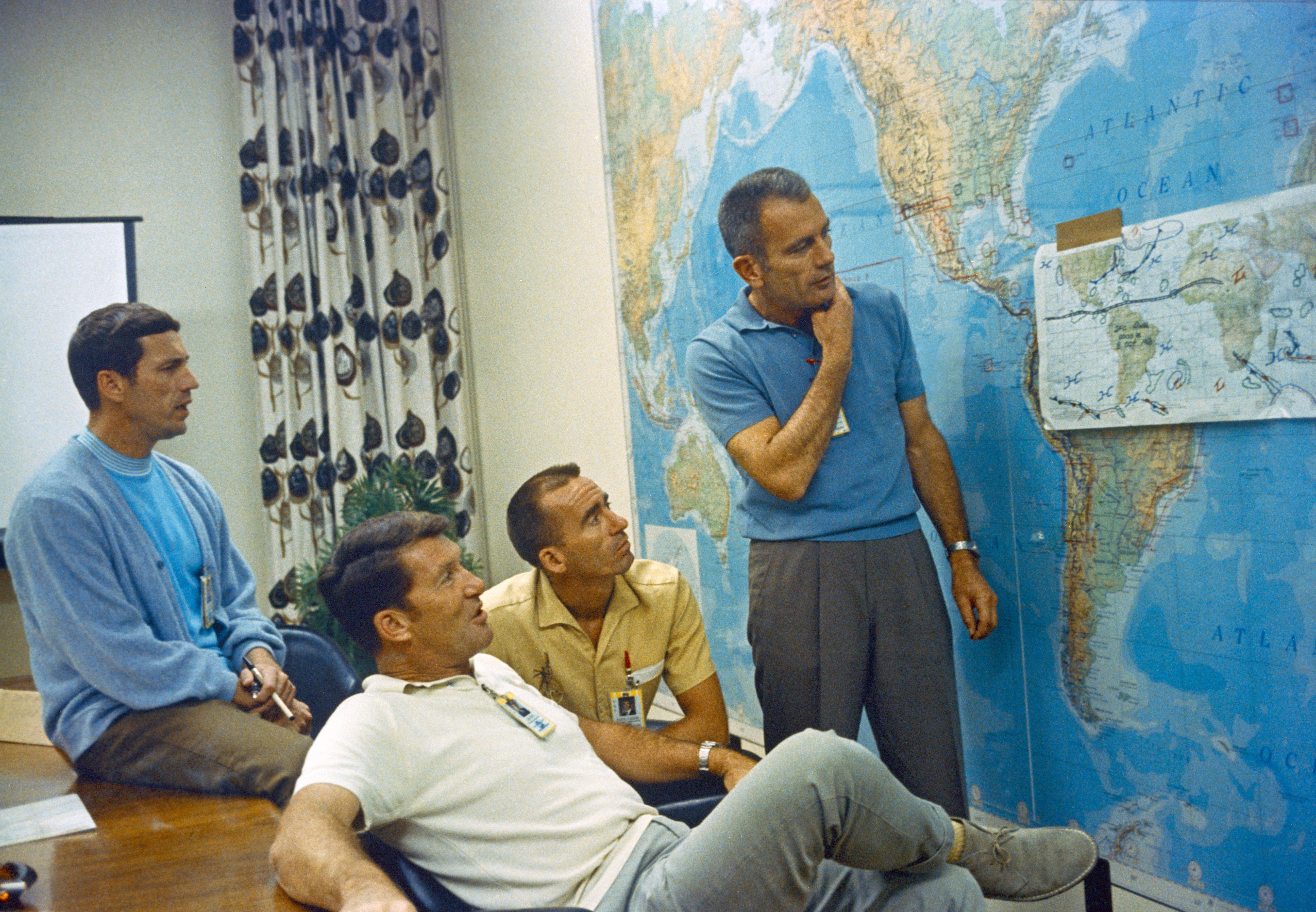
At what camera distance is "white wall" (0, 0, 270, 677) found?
3.99 m

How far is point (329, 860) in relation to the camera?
124 centimetres

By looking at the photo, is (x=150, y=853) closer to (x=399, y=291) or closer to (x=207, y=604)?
(x=207, y=604)

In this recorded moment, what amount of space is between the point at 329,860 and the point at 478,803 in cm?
31

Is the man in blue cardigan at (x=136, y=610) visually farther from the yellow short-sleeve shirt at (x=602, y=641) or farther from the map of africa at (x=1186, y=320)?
the map of africa at (x=1186, y=320)

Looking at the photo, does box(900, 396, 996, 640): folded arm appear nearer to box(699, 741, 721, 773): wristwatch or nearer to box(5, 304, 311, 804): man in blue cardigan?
box(699, 741, 721, 773): wristwatch

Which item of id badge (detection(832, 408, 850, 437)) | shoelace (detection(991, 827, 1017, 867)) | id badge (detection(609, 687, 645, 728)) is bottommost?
shoelace (detection(991, 827, 1017, 867))

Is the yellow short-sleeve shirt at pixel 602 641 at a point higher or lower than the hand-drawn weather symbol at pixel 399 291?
lower

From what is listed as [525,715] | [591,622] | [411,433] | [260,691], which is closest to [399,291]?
[411,433]

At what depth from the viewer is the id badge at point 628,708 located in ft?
6.65

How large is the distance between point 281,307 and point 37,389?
923 millimetres

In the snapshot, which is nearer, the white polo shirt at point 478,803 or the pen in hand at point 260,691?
the white polo shirt at point 478,803

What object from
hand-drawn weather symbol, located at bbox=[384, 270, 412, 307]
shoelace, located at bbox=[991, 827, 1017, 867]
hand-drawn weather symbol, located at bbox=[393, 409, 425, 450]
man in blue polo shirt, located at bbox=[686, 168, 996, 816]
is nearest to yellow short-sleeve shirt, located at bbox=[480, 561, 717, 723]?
man in blue polo shirt, located at bbox=[686, 168, 996, 816]

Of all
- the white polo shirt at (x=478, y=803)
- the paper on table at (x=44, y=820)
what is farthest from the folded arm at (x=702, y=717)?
the paper on table at (x=44, y=820)

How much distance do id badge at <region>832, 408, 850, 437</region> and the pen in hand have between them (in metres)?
1.28
